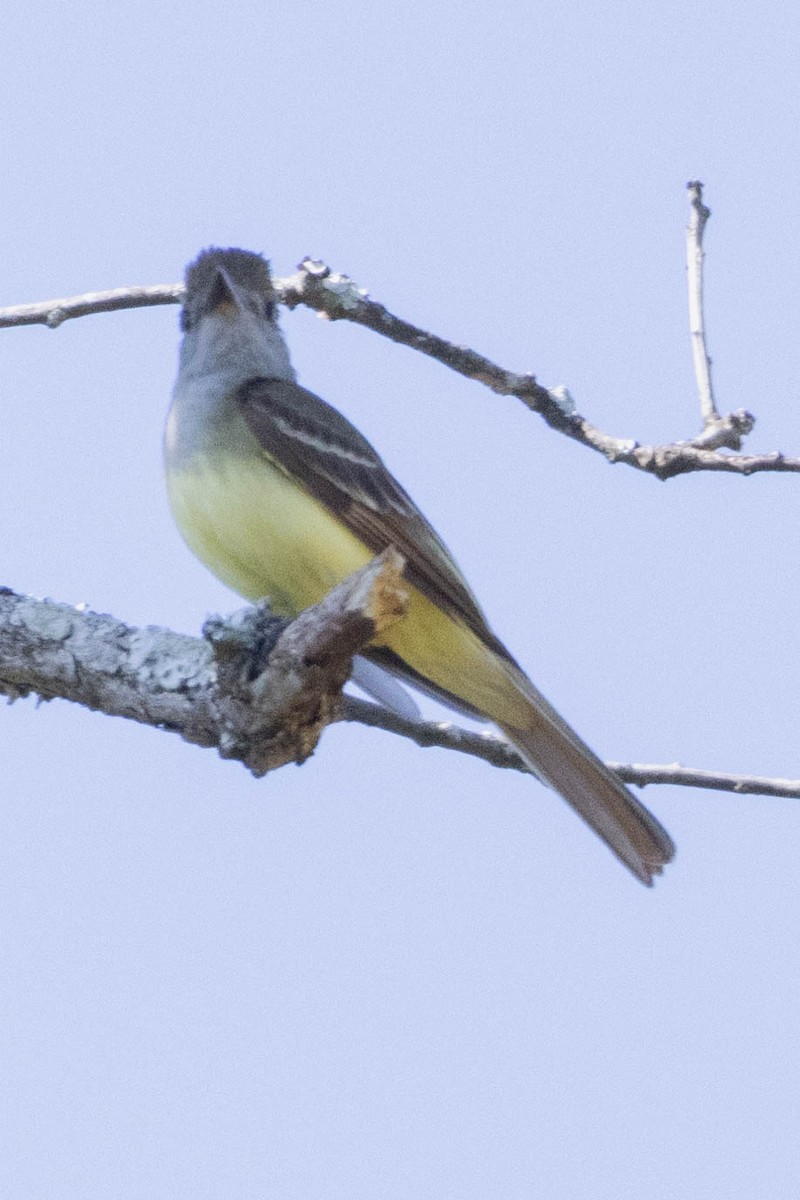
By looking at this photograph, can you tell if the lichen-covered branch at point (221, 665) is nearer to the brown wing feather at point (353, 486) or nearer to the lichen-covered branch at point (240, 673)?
the lichen-covered branch at point (240, 673)

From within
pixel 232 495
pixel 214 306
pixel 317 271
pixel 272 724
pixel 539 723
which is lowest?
pixel 272 724

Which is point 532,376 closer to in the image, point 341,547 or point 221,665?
point 341,547

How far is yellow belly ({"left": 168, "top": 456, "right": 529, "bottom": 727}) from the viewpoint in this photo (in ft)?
17.3

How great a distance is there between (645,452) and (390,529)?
111 cm

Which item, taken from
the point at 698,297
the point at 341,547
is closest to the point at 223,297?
the point at 341,547

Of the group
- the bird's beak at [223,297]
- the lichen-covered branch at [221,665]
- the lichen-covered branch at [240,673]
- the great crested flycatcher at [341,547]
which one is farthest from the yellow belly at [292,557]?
the bird's beak at [223,297]

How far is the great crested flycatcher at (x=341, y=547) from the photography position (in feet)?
17.4

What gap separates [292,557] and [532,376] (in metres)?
0.97

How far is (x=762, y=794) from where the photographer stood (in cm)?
455

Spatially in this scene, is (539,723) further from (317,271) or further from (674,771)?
(317,271)

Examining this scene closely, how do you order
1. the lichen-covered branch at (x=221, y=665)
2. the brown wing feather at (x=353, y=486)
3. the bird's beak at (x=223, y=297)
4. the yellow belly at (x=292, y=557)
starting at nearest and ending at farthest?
the lichen-covered branch at (x=221, y=665) < the yellow belly at (x=292, y=557) < the brown wing feather at (x=353, y=486) < the bird's beak at (x=223, y=297)

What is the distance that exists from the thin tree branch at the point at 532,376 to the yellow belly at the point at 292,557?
0.61 metres

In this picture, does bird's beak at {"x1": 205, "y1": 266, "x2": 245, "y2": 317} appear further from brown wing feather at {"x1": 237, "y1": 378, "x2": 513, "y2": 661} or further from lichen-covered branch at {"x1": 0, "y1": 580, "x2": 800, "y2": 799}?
lichen-covered branch at {"x1": 0, "y1": 580, "x2": 800, "y2": 799}

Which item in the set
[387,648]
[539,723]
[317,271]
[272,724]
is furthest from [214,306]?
[272,724]
